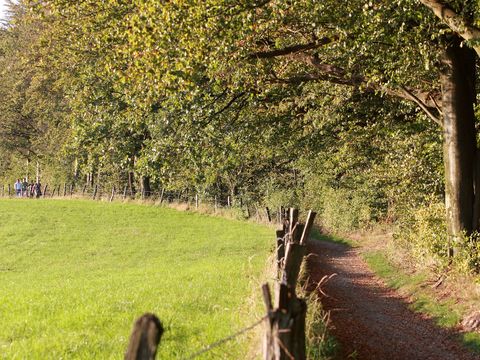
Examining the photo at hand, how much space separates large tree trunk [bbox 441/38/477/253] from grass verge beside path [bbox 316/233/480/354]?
5.44 ft

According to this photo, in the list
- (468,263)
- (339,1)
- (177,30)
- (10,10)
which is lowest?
(468,263)

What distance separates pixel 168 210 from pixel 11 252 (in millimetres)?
15799

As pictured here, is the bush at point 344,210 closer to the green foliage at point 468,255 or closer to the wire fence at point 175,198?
the wire fence at point 175,198

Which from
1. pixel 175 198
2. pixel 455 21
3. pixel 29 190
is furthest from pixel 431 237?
pixel 29 190

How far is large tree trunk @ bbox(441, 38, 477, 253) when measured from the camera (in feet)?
49.2

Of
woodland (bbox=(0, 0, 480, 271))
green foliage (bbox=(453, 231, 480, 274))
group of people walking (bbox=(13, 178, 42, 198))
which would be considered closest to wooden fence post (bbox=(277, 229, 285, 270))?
woodland (bbox=(0, 0, 480, 271))

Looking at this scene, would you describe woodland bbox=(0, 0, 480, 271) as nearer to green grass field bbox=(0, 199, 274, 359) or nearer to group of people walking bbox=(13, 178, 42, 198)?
green grass field bbox=(0, 199, 274, 359)

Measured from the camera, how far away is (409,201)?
78.5ft

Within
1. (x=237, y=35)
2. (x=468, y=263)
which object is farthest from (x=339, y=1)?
(x=468, y=263)

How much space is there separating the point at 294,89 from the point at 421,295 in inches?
350

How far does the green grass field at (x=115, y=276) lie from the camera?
8.54 metres

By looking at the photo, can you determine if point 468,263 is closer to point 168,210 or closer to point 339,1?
point 339,1

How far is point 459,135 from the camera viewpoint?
15.0 metres

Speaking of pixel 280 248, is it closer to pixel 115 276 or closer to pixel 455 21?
pixel 455 21
